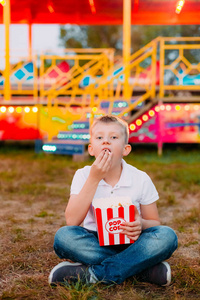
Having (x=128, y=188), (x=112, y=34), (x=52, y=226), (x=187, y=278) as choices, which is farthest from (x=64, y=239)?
(x=112, y=34)

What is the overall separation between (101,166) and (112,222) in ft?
0.79

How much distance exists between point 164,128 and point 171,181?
8.69 ft

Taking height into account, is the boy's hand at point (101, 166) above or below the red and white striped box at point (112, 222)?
above

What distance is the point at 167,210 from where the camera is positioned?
330 centimetres

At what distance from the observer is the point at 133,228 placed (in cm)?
173

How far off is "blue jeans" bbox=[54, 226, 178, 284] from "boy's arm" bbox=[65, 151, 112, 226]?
4.0 inches

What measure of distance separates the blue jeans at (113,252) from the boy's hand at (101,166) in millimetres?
279

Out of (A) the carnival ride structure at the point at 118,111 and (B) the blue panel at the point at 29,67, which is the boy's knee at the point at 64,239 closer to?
(A) the carnival ride structure at the point at 118,111

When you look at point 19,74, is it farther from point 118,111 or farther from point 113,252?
point 113,252

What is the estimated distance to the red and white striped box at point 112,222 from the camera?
1.72 metres

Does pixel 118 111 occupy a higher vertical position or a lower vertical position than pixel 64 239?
higher

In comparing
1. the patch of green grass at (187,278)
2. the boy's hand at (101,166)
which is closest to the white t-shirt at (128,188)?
the boy's hand at (101,166)

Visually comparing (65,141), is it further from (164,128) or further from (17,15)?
(17,15)

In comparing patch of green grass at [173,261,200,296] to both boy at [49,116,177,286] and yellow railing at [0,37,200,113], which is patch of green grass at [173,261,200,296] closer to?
boy at [49,116,177,286]
